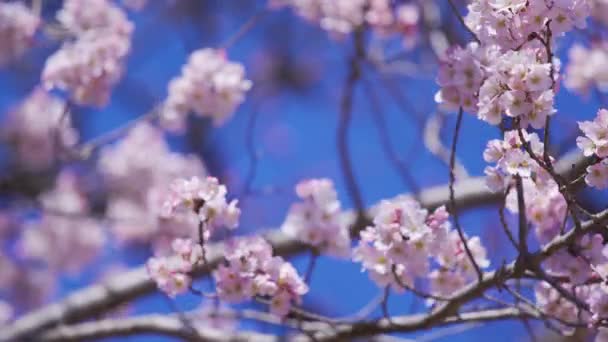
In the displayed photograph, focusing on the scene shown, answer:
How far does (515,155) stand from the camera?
149 centimetres

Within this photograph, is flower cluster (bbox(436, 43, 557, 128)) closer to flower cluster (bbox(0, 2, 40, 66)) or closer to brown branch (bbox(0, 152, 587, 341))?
brown branch (bbox(0, 152, 587, 341))

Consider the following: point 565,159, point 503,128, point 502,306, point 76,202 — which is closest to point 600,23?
point 565,159

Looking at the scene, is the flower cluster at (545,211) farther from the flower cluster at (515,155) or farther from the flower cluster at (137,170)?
the flower cluster at (137,170)

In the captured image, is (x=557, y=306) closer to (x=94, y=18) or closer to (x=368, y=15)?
(x=368, y=15)

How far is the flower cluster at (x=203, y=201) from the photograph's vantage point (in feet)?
5.81

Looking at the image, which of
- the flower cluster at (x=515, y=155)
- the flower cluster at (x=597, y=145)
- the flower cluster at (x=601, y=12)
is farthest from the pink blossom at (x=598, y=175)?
the flower cluster at (x=601, y=12)

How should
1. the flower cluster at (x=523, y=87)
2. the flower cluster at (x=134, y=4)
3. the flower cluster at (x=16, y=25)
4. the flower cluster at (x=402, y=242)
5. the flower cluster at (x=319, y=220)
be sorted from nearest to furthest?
the flower cluster at (x=523, y=87), the flower cluster at (x=402, y=242), the flower cluster at (x=319, y=220), the flower cluster at (x=16, y=25), the flower cluster at (x=134, y=4)

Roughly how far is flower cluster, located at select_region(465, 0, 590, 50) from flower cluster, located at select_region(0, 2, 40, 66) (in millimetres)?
2165

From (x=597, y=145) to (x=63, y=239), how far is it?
12.7 ft

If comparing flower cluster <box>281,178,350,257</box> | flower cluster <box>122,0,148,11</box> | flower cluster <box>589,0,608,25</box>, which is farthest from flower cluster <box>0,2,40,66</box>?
flower cluster <box>589,0,608,25</box>

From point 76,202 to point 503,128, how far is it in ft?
11.6

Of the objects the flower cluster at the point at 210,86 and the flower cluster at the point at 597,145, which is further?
the flower cluster at the point at 210,86

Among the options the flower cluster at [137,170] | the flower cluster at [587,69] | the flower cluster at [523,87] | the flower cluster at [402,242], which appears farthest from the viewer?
the flower cluster at [137,170]

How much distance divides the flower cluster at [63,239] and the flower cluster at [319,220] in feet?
9.50
